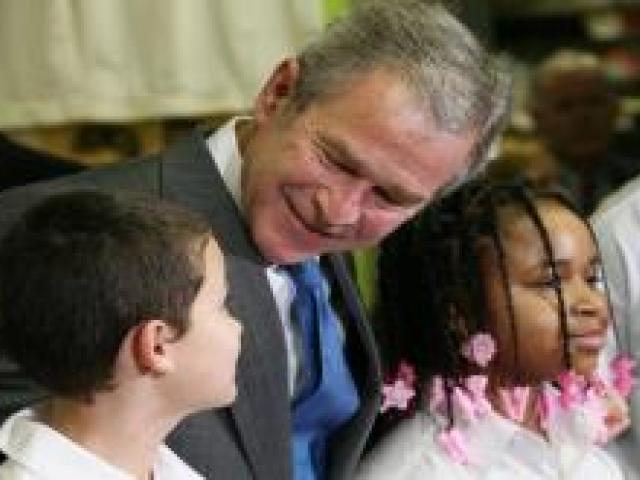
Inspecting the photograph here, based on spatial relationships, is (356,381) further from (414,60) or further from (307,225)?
(414,60)

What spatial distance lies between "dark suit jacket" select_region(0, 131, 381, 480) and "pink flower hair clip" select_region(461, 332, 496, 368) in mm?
281

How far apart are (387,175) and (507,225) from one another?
29 centimetres

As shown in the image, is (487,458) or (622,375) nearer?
(487,458)

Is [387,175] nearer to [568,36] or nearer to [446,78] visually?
[446,78]

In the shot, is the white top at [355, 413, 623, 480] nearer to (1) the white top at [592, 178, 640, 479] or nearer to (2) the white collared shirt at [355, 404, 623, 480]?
(2) the white collared shirt at [355, 404, 623, 480]

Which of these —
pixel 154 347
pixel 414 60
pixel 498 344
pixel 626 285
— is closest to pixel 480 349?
pixel 498 344

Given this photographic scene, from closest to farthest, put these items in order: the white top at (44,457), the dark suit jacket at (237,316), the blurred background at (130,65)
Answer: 1. the white top at (44,457)
2. the dark suit jacket at (237,316)
3. the blurred background at (130,65)

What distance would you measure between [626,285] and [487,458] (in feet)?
1.01

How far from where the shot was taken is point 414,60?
1275 millimetres

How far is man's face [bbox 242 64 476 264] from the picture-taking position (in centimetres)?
127

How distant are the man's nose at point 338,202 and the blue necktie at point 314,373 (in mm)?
146

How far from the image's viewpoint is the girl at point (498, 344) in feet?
4.89

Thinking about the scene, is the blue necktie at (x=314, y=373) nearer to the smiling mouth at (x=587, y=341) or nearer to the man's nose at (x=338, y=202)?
the man's nose at (x=338, y=202)

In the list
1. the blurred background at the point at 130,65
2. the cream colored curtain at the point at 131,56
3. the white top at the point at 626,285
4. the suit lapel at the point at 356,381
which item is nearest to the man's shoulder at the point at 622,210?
the white top at the point at 626,285
